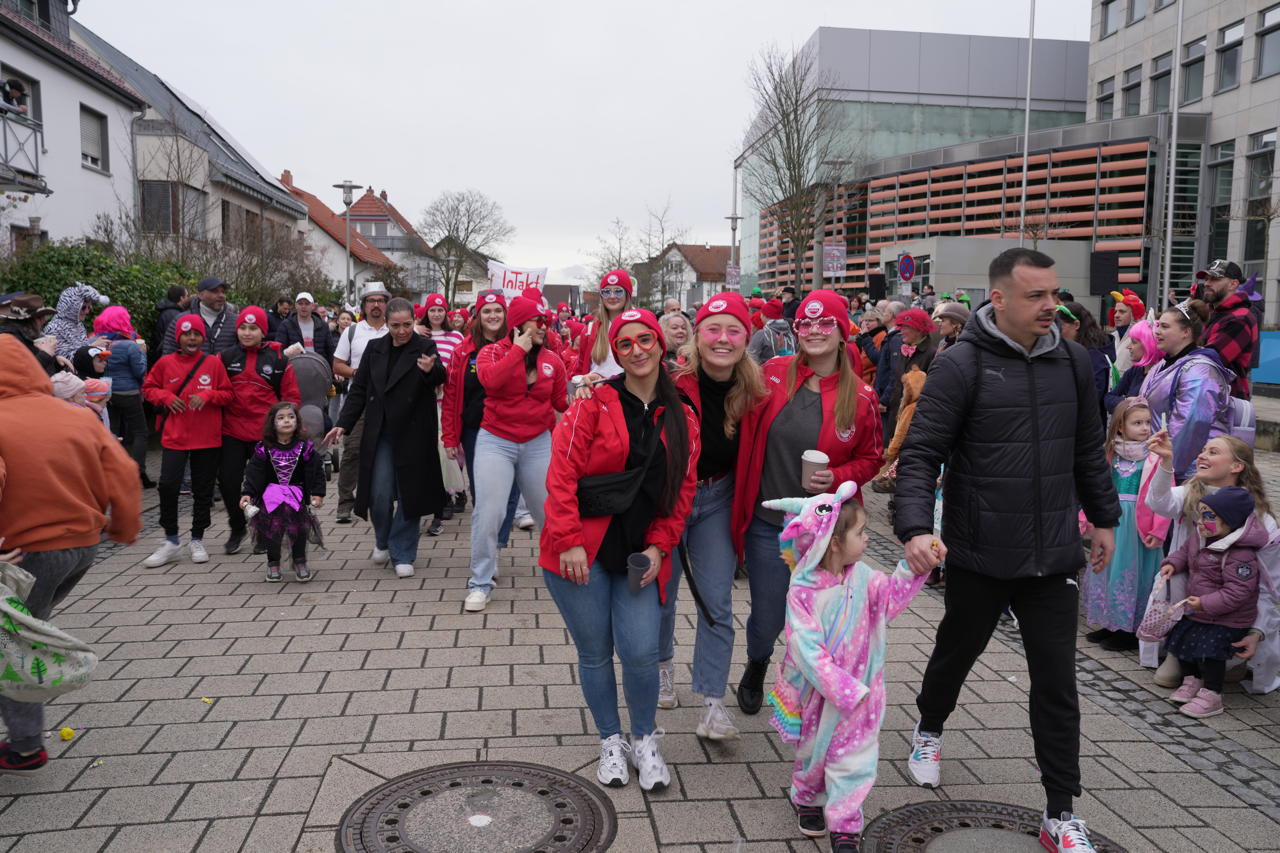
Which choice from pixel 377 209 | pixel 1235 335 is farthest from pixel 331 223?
pixel 1235 335

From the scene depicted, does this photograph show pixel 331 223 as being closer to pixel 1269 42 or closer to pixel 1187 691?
pixel 1269 42

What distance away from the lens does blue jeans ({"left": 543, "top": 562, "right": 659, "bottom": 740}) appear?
3654 millimetres

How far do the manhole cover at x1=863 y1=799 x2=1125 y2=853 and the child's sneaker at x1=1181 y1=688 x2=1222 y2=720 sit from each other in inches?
58.9

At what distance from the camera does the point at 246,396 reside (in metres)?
7.29

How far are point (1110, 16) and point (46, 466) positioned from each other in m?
42.6

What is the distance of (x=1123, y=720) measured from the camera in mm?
4473

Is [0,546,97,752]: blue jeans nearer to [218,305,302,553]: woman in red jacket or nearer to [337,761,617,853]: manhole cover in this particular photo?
[337,761,617,853]: manhole cover

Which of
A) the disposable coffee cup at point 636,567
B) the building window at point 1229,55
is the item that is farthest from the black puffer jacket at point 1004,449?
the building window at point 1229,55

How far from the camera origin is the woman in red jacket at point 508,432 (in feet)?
19.6

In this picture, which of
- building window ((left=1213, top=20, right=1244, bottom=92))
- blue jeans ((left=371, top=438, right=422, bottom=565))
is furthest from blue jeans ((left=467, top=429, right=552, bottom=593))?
building window ((left=1213, top=20, right=1244, bottom=92))

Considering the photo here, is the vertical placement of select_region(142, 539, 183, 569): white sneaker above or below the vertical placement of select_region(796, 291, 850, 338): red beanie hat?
below

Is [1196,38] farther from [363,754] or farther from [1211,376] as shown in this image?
[363,754]

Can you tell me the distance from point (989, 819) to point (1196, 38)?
35813 millimetres

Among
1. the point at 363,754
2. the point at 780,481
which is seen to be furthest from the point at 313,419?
the point at 780,481
